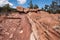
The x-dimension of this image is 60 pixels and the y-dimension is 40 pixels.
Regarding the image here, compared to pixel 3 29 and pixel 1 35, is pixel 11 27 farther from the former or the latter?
pixel 1 35

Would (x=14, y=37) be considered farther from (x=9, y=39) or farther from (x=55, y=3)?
(x=55, y=3)

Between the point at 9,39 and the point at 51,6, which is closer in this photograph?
the point at 9,39

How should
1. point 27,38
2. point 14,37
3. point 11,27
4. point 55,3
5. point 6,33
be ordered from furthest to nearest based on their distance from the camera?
point 55,3 → point 11,27 → point 6,33 → point 14,37 → point 27,38

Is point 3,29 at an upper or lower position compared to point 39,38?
lower

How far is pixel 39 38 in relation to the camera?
331 cm

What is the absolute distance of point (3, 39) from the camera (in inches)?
193

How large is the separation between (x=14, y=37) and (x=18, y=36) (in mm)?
181

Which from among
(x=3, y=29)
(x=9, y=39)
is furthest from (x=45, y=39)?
(x=3, y=29)

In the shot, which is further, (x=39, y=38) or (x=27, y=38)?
(x=27, y=38)

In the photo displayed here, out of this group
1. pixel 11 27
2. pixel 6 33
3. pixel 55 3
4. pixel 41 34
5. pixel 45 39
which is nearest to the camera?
pixel 45 39

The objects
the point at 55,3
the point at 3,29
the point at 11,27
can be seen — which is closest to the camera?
the point at 3,29

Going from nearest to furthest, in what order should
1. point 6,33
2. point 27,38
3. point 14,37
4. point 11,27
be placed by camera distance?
1. point 27,38
2. point 14,37
3. point 6,33
4. point 11,27

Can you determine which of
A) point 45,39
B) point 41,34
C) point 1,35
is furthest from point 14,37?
point 45,39

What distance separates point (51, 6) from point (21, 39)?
2754 centimetres
